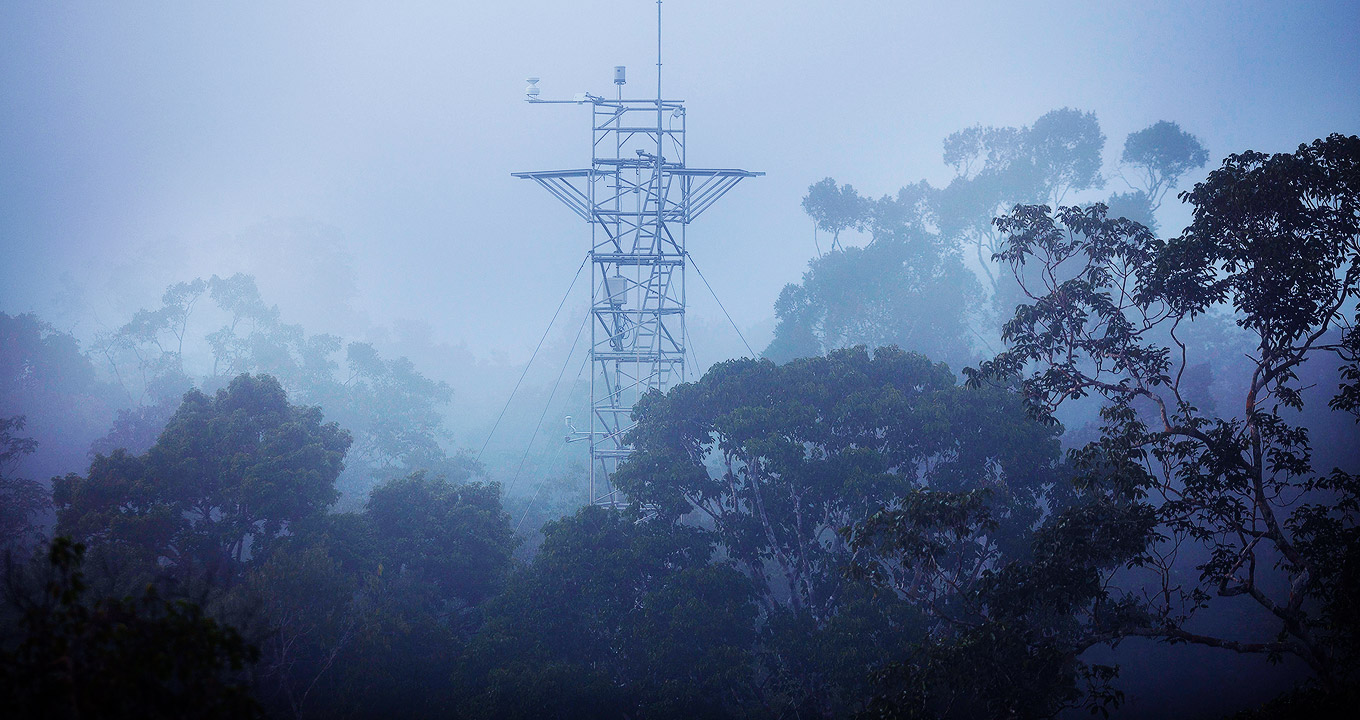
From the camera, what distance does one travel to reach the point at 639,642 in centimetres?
1645

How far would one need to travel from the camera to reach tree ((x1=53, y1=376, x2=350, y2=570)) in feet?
56.5

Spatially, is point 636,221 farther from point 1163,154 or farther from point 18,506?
point 1163,154

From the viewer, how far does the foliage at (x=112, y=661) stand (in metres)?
4.80

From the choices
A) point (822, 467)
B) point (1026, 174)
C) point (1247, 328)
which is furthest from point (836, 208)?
point (1247, 328)

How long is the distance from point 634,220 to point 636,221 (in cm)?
21

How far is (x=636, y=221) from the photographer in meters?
22.1

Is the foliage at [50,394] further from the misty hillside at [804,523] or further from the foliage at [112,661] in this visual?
the foliage at [112,661]

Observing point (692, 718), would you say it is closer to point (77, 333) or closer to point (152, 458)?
point (152, 458)

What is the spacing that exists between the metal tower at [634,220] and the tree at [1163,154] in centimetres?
3175

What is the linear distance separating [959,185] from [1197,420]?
37.5 meters

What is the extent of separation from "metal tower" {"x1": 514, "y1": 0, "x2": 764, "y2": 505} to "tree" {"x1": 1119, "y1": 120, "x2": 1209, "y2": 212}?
31.8 metres

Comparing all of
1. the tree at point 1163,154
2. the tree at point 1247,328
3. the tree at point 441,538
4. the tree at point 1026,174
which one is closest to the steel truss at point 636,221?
the tree at point 441,538

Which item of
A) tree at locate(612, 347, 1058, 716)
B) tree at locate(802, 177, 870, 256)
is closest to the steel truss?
tree at locate(612, 347, 1058, 716)

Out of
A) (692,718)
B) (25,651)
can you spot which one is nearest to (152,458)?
(692,718)
